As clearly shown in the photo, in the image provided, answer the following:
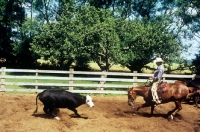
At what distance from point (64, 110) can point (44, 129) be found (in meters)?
2.72

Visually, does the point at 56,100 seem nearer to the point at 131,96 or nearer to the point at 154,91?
the point at 131,96

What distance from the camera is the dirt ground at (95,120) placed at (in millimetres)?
7867

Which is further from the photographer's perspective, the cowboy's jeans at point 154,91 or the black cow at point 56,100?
the cowboy's jeans at point 154,91

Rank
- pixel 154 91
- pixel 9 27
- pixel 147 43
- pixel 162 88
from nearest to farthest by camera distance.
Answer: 1. pixel 154 91
2. pixel 162 88
3. pixel 147 43
4. pixel 9 27

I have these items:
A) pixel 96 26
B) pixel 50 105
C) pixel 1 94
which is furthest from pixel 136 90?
pixel 96 26

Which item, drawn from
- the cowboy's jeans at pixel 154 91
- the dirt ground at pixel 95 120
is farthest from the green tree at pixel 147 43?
the cowboy's jeans at pixel 154 91

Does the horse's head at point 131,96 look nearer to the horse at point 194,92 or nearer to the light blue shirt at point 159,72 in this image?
the light blue shirt at point 159,72

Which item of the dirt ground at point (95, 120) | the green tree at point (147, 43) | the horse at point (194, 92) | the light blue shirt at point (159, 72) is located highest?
the green tree at point (147, 43)

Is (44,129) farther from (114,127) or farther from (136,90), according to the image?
(136,90)

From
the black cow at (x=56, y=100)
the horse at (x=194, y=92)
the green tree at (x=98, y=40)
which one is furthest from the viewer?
the green tree at (x=98, y=40)

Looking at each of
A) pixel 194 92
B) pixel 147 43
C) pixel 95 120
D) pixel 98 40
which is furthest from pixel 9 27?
pixel 95 120

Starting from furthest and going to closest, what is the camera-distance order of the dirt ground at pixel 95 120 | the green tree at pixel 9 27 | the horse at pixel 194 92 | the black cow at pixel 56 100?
the green tree at pixel 9 27 → the horse at pixel 194 92 → the black cow at pixel 56 100 → the dirt ground at pixel 95 120

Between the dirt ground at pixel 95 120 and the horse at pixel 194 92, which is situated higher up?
the horse at pixel 194 92

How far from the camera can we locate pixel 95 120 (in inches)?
348
